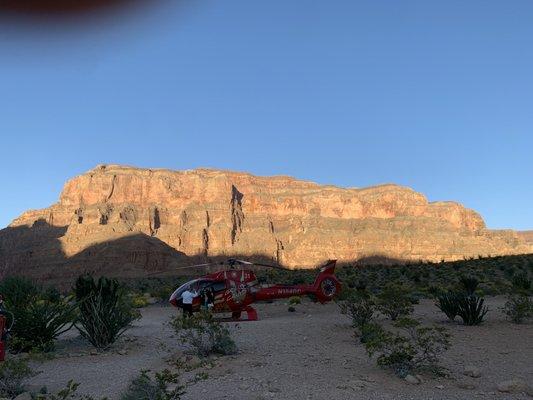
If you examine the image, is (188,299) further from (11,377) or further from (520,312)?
(520,312)

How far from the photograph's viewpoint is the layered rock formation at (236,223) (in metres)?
126

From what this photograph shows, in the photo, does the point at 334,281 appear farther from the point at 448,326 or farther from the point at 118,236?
the point at 118,236

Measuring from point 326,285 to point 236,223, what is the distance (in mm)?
141641

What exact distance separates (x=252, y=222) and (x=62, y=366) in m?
158

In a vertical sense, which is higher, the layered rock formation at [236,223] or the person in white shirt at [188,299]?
the layered rock formation at [236,223]

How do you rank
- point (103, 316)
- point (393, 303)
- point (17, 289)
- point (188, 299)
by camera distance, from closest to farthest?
point (103, 316) < point (393, 303) < point (188, 299) < point (17, 289)

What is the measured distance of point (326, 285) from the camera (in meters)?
19.5

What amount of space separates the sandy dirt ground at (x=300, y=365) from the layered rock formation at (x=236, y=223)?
102 metres

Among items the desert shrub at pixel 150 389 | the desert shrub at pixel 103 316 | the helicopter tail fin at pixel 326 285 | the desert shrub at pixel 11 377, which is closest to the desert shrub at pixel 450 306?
the helicopter tail fin at pixel 326 285

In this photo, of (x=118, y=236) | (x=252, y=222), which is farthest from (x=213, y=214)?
(x=118, y=236)

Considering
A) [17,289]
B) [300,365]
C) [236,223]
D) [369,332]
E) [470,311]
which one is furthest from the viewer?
[236,223]

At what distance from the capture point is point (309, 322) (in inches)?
584

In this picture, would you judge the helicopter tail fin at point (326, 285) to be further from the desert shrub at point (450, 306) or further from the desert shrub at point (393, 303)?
the desert shrub at point (450, 306)

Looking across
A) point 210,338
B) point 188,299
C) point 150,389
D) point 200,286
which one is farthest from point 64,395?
point 200,286
